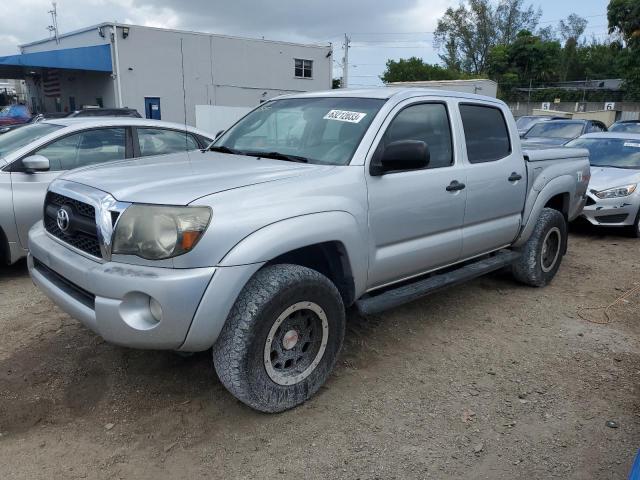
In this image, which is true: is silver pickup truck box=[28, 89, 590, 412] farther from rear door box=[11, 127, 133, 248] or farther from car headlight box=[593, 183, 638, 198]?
car headlight box=[593, 183, 638, 198]

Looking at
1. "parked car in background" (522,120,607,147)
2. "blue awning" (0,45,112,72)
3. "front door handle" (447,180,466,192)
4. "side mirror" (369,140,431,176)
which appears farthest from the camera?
"blue awning" (0,45,112,72)

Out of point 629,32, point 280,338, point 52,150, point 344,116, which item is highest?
point 629,32

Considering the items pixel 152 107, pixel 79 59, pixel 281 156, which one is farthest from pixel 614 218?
pixel 79 59

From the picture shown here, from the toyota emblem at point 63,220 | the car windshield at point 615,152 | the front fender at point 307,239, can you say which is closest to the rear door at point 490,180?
the front fender at point 307,239

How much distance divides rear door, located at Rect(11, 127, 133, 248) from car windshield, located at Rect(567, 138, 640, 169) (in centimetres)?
735

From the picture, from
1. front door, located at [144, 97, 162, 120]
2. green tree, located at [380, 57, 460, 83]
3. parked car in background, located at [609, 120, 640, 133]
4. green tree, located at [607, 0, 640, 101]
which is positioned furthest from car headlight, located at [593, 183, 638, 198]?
green tree, located at [380, 57, 460, 83]

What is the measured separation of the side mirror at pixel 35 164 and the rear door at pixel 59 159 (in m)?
0.11

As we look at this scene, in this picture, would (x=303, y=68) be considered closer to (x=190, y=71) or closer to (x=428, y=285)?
(x=190, y=71)

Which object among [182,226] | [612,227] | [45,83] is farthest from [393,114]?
[45,83]

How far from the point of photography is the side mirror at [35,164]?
5043mm

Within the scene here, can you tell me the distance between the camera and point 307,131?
12.6 ft

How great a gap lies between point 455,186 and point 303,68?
2942 cm

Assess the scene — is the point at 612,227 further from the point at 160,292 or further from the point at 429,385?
the point at 160,292

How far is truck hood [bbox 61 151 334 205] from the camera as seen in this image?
9.24 feet
